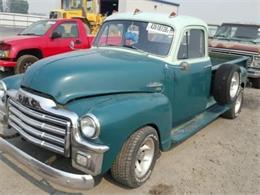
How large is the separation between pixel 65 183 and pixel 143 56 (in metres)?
2.16

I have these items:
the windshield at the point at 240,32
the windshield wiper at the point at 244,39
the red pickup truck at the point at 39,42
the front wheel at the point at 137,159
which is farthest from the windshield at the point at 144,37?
the windshield at the point at 240,32

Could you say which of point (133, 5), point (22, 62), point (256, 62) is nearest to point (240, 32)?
point (256, 62)

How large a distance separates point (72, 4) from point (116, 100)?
16773 millimetres

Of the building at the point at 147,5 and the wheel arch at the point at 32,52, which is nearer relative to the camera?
the wheel arch at the point at 32,52

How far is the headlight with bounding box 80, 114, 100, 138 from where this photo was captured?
305 centimetres

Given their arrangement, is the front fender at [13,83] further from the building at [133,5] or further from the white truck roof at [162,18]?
the building at [133,5]

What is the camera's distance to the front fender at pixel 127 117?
3.16 m

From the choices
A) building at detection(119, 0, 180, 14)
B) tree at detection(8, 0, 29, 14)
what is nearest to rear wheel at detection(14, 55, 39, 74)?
building at detection(119, 0, 180, 14)

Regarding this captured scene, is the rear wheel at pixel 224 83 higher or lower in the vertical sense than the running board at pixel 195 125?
higher

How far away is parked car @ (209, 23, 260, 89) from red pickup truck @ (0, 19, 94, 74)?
434cm

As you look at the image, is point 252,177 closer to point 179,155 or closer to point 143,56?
point 179,155

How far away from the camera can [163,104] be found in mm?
3951

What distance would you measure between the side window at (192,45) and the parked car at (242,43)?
4.50 metres

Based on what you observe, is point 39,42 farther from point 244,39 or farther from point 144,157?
point 244,39
